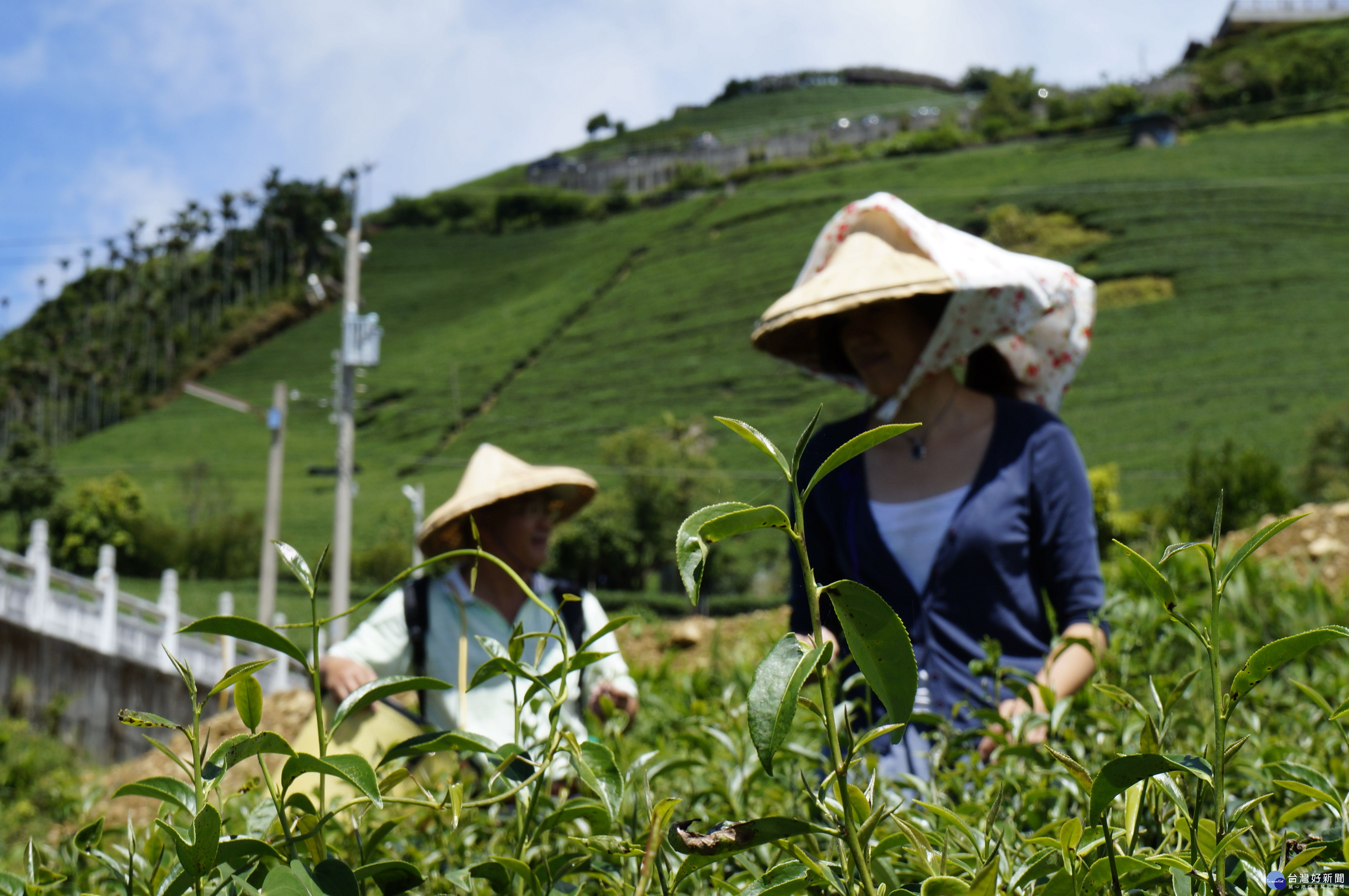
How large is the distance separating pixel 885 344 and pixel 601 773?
0.97 metres

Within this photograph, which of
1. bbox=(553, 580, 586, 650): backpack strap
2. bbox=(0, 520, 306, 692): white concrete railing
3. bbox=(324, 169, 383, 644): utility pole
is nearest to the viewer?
bbox=(553, 580, 586, 650): backpack strap

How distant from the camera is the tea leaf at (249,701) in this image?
372mm

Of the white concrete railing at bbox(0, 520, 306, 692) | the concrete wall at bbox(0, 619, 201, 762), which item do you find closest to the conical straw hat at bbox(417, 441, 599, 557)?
the white concrete railing at bbox(0, 520, 306, 692)

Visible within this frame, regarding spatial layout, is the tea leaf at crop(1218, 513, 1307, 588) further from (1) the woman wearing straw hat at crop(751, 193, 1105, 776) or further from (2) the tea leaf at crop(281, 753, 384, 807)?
(1) the woman wearing straw hat at crop(751, 193, 1105, 776)

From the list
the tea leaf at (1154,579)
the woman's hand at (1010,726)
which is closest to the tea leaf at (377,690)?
the tea leaf at (1154,579)

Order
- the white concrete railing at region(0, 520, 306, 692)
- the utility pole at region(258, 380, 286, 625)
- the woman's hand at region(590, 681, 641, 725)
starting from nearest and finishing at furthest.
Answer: the woman's hand at region(590, 681, 641, 725), the white concrete railing at region(0, 520, 306, 692), the utility pole at region(258, 380, 286, 625)

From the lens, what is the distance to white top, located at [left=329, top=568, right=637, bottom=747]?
1.67m

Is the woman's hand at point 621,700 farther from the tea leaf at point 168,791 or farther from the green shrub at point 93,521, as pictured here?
the green shrub at point 93,521

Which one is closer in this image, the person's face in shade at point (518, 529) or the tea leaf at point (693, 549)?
the tea leaf at point (693, 549)

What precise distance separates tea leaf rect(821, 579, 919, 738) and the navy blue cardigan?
853mm

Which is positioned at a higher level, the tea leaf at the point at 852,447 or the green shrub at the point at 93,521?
the tea leaf at the point at 852,447

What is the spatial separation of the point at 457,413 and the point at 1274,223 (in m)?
29.1

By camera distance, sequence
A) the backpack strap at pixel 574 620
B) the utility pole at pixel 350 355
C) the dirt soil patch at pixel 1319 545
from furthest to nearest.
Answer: the utility pole at pixel 350 355
the dirt soil patch at pixel 1319 545
the backpack strap at pixel 574 620

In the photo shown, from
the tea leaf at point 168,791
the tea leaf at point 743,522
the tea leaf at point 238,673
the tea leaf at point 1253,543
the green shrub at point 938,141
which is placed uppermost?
the green shrub at point 938,141
